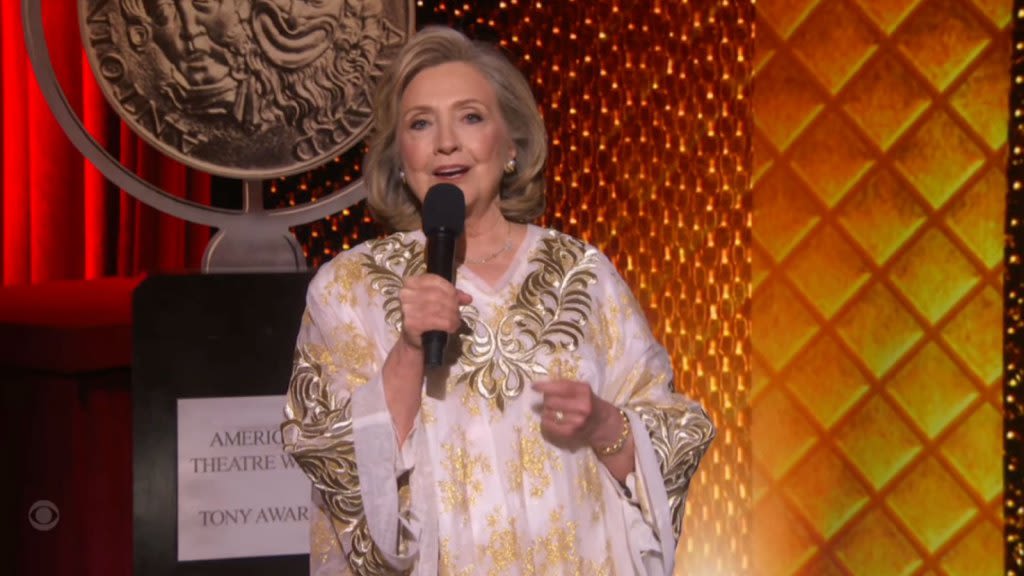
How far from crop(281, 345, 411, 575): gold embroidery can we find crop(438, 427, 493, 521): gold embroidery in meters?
0.10

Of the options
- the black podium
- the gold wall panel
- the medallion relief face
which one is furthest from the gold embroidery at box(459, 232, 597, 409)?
the gold wall panel

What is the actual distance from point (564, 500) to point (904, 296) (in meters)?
1.66

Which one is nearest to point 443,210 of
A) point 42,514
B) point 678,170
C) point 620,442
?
point 620,442

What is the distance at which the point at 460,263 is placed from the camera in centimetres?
165

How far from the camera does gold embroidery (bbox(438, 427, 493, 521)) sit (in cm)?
153

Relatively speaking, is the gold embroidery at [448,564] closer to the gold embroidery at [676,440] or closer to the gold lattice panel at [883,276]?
the gold embroidery at [676,440]

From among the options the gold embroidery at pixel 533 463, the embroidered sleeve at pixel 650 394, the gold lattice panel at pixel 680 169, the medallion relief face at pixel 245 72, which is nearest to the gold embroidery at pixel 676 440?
the embroidered sleeve at pixel 650 394

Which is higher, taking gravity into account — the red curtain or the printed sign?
the red curtain

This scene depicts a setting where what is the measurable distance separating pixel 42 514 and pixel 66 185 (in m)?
→ 0.91

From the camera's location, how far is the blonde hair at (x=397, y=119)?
5.43 ft

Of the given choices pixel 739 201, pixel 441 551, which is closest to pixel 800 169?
pixel 739 201

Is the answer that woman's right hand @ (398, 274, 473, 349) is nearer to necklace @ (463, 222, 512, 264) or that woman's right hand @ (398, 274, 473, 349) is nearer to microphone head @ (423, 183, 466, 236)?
microphone head @ (423, 183, 466, 236)

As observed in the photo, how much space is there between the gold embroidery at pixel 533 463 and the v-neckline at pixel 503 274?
173 mm

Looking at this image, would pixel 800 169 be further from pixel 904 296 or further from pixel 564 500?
pixel 564 500
